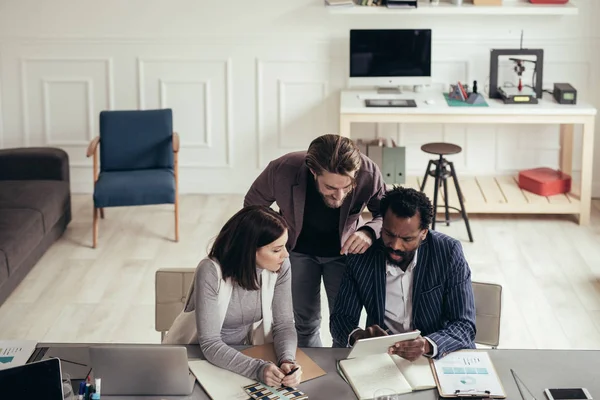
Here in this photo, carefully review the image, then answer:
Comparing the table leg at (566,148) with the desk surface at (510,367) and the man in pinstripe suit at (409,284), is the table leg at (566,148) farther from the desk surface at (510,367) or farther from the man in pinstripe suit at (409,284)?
the desk surface at (510,367)

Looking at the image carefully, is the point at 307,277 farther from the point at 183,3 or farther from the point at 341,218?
the point at 183,3

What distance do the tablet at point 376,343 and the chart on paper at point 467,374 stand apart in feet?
0.50

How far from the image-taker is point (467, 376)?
2.99 m

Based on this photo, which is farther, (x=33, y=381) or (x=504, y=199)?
(x=504, y=199)

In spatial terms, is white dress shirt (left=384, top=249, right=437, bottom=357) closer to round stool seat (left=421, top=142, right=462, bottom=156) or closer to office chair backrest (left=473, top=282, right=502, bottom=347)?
office chair backrest (left=473, top=282, right=502, bottom=347)

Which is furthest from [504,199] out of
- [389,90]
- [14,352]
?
[14,352]

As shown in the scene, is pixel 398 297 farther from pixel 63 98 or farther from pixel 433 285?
pixel 63 98

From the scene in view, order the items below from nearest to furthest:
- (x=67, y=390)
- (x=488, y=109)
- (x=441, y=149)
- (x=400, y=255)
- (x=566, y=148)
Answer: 1. (x=67, y=390)
2. (x=400, y=255)
3. (x=441, y=149)
4. (x=488, y=109)
5. (x=566, y=148)

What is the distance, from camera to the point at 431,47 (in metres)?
6.77

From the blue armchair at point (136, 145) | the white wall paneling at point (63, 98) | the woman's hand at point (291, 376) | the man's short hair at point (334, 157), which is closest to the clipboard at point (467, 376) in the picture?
the woman's hand at point (291, 376)

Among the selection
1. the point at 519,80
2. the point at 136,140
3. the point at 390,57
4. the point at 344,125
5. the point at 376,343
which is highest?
the point at 390,57

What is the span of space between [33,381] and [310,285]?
1.52 metres

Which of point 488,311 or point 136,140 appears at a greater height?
point 136,140

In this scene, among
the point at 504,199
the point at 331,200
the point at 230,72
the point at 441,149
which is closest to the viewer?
the point at 331,200
